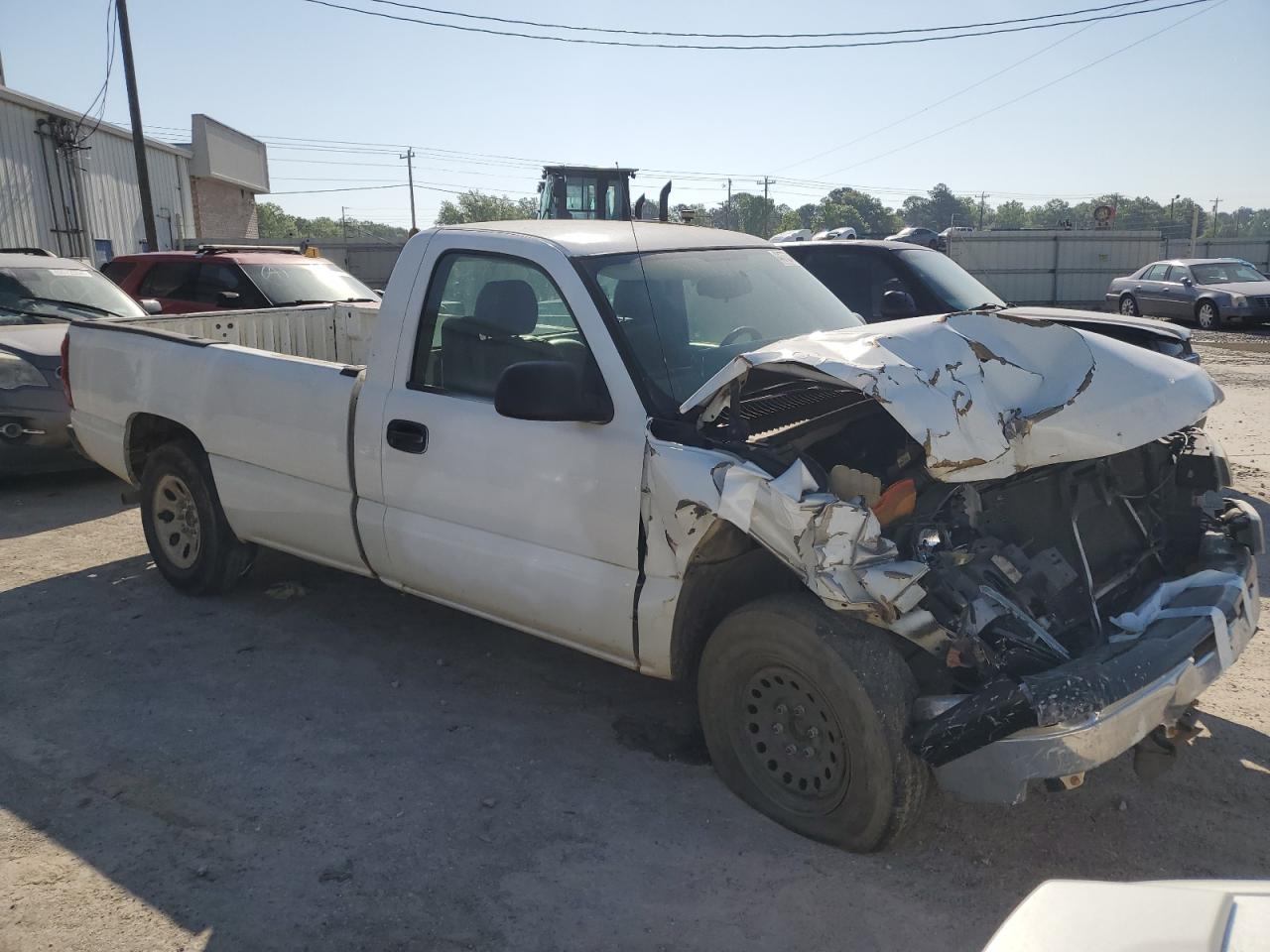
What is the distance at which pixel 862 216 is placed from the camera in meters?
123

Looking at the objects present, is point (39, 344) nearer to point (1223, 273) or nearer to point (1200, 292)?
point (1200, 292)

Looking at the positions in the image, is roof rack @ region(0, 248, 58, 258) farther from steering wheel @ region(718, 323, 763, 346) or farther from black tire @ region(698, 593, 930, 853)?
black tire @ region(698, 593, 930, 853)

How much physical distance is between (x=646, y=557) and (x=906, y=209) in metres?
154

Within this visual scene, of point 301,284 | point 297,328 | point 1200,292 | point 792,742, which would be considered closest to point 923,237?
point 1200,292

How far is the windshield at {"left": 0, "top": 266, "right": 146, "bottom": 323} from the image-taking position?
9.31 metres

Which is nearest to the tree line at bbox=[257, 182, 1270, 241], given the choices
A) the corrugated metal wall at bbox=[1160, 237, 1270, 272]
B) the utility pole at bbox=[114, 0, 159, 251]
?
the corrugated metal wall at bbox=[1160, 237, 1270, 272]

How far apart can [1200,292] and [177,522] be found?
22465 mm

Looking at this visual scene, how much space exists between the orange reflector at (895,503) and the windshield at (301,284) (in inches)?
327

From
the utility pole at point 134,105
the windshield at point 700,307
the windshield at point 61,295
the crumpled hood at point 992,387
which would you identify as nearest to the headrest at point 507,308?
the windshield at point 700,307

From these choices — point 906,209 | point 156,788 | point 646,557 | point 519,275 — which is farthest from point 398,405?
point 906,209

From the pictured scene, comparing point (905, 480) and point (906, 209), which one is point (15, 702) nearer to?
point (905, 480)

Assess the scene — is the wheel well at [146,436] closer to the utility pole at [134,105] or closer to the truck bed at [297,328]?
the truck bed at [297,328]

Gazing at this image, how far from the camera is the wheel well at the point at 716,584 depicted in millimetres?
3604

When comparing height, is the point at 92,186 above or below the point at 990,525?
above
